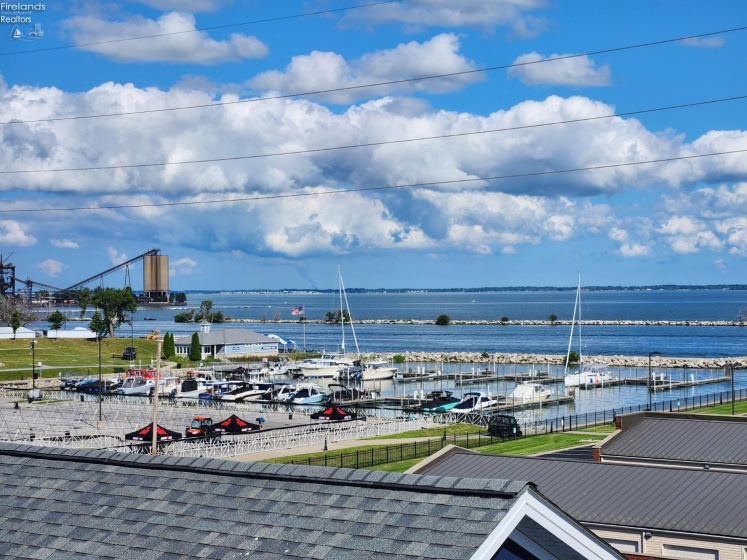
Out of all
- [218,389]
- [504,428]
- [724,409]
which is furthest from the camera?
[218,389]

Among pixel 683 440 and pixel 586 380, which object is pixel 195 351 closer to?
pixel 586 380

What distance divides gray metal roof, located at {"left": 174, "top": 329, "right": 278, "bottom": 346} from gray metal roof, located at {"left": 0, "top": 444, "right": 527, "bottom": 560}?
400 feet

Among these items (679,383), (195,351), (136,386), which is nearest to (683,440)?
(136,386)

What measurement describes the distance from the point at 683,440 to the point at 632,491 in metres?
7.77

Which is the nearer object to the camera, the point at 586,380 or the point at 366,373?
the point at 586,380

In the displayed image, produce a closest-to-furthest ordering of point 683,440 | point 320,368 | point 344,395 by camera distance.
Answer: point 683,440 → point 344,395 → point 320,368

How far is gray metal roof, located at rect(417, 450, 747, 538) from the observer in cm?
2252

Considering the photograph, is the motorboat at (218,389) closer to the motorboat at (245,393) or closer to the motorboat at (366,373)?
the motorboat at (245,393)

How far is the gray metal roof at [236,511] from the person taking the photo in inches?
353

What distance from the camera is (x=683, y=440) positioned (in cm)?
3125

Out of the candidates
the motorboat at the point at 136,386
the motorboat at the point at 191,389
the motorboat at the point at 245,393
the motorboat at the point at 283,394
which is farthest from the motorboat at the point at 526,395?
the motorboat at the point at 136,386

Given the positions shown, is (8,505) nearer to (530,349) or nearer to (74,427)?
(74,427)

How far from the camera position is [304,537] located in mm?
9453

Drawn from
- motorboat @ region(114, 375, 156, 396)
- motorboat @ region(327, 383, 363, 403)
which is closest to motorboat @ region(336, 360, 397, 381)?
motorboat @ region(327, 383, 363, 403)
